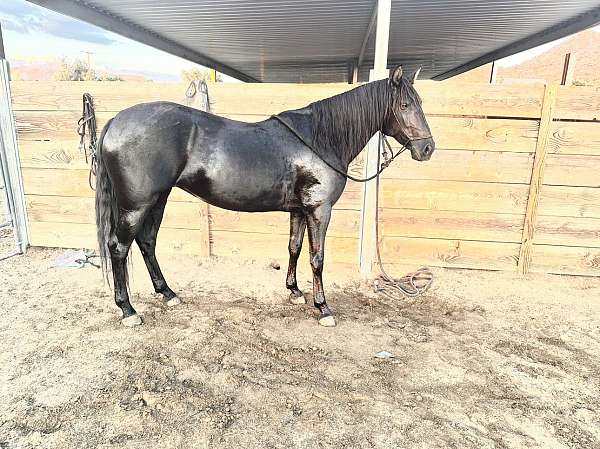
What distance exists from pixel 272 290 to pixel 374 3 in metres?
3.98

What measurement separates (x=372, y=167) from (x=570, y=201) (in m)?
1.95

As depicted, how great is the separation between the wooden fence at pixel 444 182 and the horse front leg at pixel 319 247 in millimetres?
1082

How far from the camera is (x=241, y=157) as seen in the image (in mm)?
2525

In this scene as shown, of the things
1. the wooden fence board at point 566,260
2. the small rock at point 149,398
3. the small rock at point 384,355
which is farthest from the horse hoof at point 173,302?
the wooden fence board at point 566,260

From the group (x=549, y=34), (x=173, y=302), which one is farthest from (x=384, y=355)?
(x=549, y=34)

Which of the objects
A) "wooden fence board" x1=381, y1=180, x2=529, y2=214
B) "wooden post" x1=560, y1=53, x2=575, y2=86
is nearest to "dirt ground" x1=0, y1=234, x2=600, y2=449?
"wooden fence board" x1=381, y1=180, x2=529, y2=214

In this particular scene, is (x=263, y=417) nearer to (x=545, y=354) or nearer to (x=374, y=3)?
(x=545, y=354)

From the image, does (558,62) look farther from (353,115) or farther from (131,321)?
(131,321)

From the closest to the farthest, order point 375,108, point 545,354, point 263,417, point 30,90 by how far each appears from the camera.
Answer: point 263,417 < point 545,354 < point 375,108 < point 30,90

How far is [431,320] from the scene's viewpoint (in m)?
2.95

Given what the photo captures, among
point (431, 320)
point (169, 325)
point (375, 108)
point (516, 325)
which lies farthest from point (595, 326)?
point (169, 325)

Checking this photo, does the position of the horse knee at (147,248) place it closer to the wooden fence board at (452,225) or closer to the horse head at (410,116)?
the horse head at (410,116)

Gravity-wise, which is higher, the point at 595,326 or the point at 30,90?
the point at 30,90

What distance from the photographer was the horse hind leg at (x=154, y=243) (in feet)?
9.40
